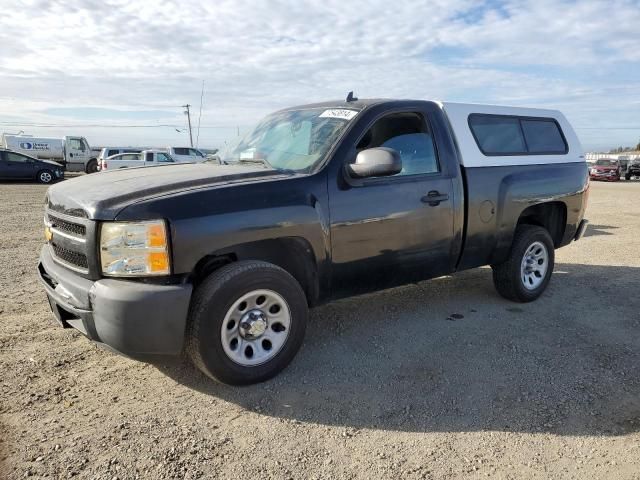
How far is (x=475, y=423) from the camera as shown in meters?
3.04

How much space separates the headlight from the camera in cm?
293

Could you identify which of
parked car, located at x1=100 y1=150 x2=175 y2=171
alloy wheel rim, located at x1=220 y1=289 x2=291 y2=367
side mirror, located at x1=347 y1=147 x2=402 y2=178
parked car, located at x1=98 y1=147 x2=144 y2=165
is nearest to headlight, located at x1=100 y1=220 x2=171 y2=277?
alloy wheel rim, located at x1=220 y1=289 x2=291 y2=367

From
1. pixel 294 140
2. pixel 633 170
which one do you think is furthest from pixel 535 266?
pixel 633 170

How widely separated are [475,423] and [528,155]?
3.13 metres

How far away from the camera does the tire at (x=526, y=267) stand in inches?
201

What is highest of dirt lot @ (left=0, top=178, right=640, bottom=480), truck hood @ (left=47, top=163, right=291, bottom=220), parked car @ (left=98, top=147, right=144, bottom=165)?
truck hood @ (left=47, top=163, right=291, bottom=220)

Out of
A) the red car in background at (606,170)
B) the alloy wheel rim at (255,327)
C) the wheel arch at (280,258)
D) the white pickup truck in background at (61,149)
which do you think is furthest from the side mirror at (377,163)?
the red car in background at (606,170)

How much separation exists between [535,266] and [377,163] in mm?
2691

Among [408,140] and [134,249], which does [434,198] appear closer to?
[408,140]

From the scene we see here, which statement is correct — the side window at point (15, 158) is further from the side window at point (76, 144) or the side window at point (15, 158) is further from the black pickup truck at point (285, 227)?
the black pickup truck at point (285, 227)

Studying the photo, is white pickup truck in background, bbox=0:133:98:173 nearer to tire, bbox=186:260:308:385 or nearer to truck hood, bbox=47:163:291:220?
truck hood, bbox=47:163:291:220

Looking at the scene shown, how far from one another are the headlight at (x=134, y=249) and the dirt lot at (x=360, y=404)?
87 centimetres

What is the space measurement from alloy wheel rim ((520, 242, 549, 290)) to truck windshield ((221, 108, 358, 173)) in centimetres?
256

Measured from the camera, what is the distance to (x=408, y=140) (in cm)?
433
